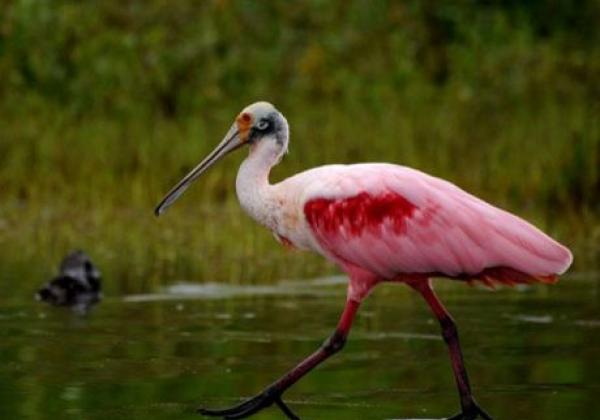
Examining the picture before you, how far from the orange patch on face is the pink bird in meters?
0.31

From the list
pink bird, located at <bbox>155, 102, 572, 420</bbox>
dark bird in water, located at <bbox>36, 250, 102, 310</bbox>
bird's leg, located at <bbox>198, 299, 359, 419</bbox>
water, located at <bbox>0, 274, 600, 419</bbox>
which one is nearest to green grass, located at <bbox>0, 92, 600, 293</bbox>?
dark bird in water, located at <bbox>36, 250, 102, 310</bbox>

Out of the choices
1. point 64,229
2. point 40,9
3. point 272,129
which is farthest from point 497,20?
point 272,129

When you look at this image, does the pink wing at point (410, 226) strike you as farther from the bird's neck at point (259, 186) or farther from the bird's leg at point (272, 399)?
the bird's leg at point (272, 399)

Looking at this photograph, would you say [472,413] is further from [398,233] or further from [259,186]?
[259,186]

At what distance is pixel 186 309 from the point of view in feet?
47.0

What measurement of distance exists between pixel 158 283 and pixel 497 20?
1065cm

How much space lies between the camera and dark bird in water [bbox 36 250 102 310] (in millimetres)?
14766

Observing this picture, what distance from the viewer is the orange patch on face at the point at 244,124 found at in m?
11.1

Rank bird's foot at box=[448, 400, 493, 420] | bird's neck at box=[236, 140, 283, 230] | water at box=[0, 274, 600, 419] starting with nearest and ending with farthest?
bird's foot at box=[448, 400, 493, 420] → water at box=[0, 274, 600, 419] → bird's neck at box=[236, 140, 283, 230]

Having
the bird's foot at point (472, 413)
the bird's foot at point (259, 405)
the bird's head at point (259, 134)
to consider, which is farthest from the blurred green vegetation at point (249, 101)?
the bird's foot at point (472, 413)

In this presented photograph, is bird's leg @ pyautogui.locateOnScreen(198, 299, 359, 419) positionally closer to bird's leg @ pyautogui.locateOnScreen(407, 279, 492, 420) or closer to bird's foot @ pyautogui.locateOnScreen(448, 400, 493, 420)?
bird's leg @ pyautogui.locateOnScreen(407, 279, 492, 420)

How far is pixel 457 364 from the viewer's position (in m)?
10.3

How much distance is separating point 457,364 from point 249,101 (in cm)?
1397

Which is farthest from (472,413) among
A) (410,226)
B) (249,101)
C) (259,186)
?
(249,101)
